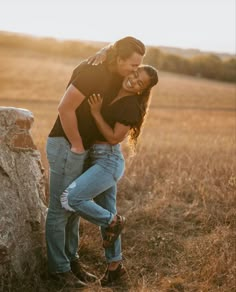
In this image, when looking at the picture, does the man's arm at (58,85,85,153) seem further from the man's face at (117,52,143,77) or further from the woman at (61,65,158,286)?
the man's face at (117,52,143,77)

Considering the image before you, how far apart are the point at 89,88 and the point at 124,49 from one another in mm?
415

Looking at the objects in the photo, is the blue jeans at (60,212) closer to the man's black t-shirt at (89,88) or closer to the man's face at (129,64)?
the man's black t-shirt at (89,88)

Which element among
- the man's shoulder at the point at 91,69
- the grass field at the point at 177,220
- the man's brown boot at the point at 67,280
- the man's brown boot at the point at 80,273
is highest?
the man's shoulder at the point at 91,69

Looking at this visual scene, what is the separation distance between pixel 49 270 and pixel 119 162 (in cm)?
115

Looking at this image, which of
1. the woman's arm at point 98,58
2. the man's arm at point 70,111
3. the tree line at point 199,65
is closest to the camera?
the man's arm at point 70,111

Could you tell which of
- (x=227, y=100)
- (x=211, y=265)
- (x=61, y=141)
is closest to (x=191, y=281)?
(x=211, y=265)

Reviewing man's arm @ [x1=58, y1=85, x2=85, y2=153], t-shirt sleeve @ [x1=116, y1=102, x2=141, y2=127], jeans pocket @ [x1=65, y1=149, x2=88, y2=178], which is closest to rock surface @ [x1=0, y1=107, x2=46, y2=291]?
jeans pocket @ [x1=65, y1=149, x2=88, y2=178]

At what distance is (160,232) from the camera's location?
19.6 feet

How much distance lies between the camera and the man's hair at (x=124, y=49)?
4195 mm

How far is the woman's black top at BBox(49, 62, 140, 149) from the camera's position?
416 cm

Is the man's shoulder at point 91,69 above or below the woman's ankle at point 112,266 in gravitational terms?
above

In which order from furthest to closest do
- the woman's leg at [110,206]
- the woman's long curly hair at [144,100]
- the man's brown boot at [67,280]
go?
the woman's leg at [110,206] < the man's brown boot at [67,280] < the woman's long curly hair at [144,100]

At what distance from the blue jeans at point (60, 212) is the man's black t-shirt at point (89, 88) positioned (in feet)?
0.41

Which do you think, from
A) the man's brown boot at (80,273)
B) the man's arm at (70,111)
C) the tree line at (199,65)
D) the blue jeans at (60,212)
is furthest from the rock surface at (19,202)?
the tree line at (199,65)
